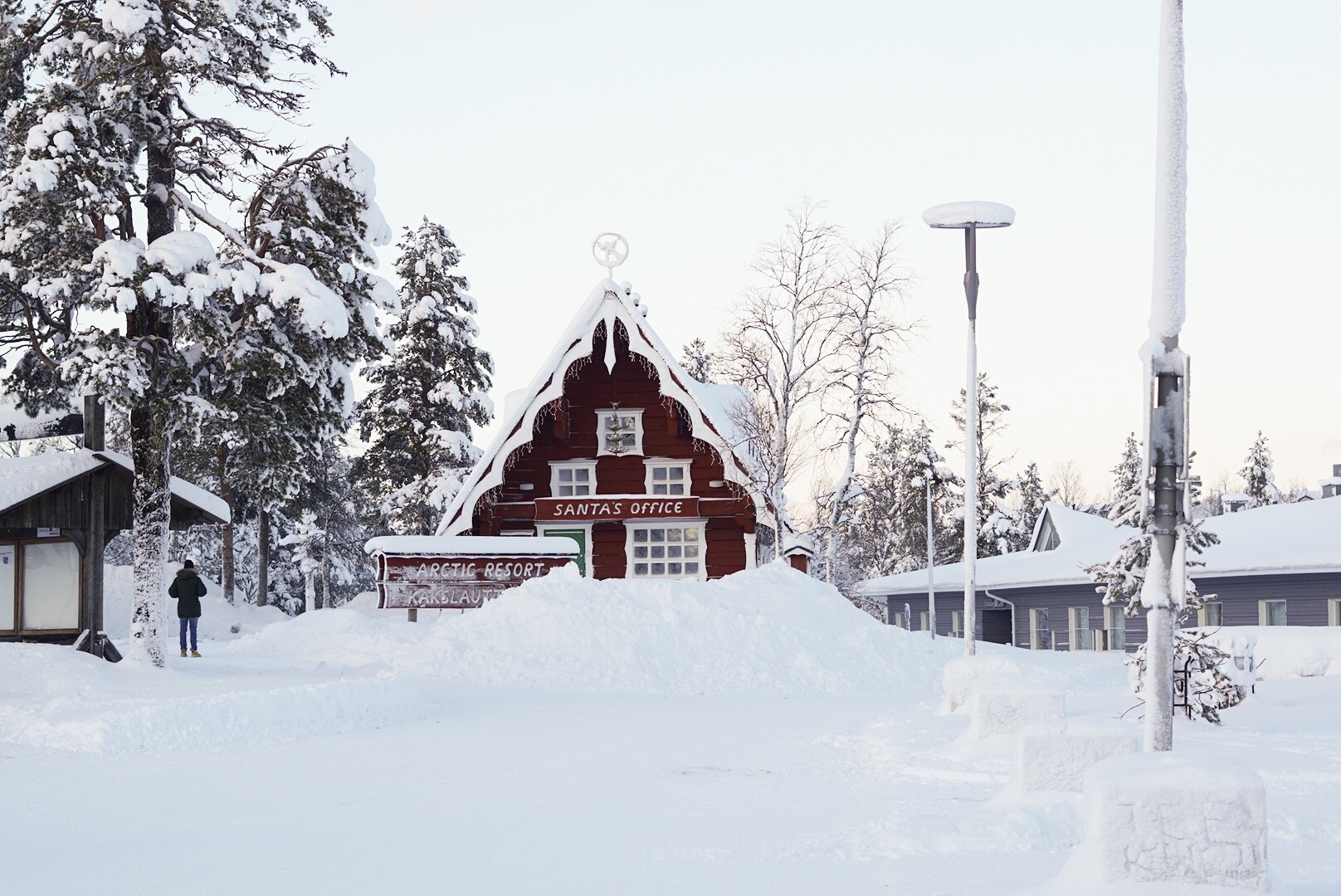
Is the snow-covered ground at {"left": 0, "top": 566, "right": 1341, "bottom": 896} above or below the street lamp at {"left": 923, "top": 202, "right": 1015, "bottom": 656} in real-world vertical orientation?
below

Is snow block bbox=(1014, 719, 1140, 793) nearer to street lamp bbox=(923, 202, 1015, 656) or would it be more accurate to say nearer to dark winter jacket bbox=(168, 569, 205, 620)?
street lamp bbox=(923, 202, 1015, 656)

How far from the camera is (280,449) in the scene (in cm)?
1950

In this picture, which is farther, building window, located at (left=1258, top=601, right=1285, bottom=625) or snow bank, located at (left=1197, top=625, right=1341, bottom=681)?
building window, located at (left=1258, top=601, right=1285, bottom=625)

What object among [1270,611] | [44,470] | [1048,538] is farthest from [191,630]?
[1048,538]

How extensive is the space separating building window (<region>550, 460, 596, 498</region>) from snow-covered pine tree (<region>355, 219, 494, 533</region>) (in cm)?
940

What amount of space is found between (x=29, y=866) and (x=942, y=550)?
60.5 meters

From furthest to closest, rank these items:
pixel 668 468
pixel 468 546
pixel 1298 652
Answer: pixel 668 468 → pixel 468 546 → pixel 1298 652

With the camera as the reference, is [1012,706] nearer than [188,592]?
Yes

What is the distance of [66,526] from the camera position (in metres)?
19.4

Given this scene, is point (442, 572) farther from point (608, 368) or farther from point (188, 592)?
point (608, 368)

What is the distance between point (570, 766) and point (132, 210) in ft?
40.9

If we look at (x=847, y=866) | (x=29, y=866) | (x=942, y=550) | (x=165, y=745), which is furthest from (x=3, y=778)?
(x=942, y=550)

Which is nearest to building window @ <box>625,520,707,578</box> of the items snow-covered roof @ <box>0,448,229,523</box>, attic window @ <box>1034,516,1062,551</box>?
snow-covered roof @ <box>0,448,229,523</box>

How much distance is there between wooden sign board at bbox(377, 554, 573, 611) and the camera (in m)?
26.1
